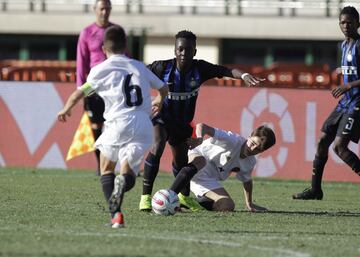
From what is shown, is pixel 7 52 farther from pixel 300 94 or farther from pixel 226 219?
pixel 226 219

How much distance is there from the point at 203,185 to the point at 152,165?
0.62 m

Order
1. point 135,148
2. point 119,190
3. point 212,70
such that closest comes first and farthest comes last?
point 119,190 < point 135,148 < point 212,70

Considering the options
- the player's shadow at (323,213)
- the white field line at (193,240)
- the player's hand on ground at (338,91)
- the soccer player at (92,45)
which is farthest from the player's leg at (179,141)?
the soccer player at (92,45)

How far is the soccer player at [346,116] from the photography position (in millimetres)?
12586

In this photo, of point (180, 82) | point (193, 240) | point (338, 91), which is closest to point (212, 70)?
point (180, 82)

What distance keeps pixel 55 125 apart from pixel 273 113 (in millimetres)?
3310

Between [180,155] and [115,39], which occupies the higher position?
[115,39]

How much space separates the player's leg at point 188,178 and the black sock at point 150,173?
0.35m

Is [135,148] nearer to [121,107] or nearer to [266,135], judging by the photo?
[121,107]

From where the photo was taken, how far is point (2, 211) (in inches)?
423

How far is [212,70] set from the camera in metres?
11.3

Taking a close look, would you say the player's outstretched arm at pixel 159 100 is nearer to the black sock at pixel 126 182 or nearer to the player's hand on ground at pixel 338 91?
the black sock at pixel 126 182

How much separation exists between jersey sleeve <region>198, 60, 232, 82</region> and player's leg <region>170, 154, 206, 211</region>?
2.66ft

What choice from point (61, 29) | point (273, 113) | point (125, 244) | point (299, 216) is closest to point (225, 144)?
point (299, 216)
